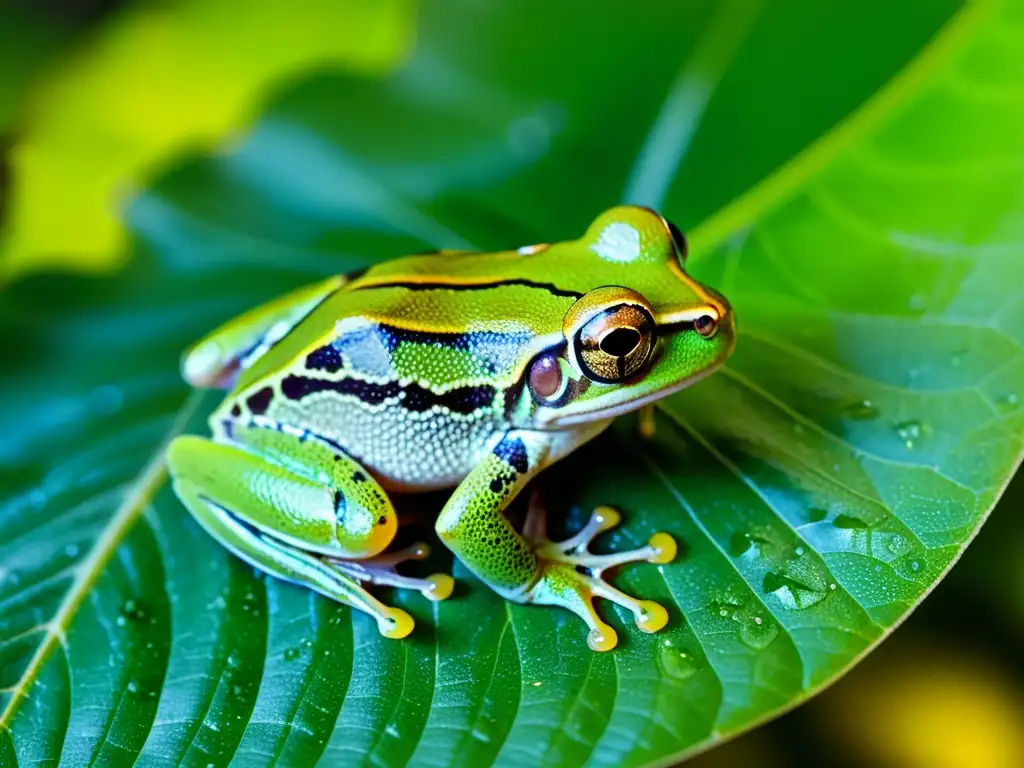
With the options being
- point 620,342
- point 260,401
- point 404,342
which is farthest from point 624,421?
point 260,401

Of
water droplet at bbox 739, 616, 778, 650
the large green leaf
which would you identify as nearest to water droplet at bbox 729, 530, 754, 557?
the large green leaf

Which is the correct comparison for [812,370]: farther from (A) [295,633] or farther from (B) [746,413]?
(A) [295,633]

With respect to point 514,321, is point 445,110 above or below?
above

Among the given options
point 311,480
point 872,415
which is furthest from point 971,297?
point 311,480

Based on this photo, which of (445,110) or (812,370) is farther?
(445,110)

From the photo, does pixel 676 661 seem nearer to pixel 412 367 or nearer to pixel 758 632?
pixel 758 632
